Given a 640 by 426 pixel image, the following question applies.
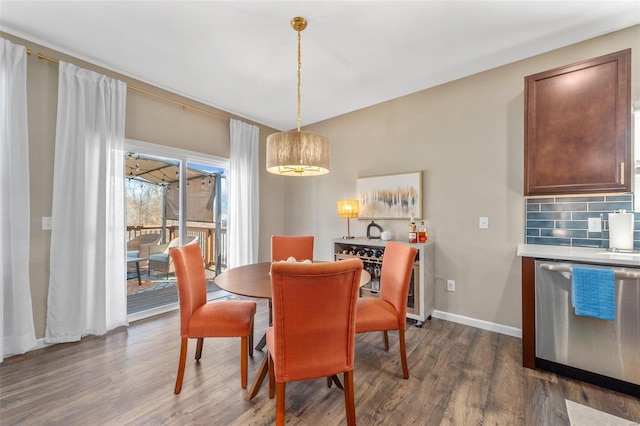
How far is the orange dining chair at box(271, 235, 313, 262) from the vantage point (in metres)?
2.87

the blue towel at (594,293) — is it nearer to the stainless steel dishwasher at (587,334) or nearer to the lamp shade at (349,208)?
the stainless steel dishwasher at (587,334)

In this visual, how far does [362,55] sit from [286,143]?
4.19 ft

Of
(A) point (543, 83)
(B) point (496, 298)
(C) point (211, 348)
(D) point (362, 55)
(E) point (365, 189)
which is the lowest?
(C) point (211, 348)

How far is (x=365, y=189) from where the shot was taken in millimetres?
3635

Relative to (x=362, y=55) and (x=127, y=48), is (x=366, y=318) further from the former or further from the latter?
(x=127, y=48)

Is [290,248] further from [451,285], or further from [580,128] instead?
[580,128]

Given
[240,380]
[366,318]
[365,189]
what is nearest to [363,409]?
[366,318]

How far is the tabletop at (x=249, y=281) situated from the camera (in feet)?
5.49

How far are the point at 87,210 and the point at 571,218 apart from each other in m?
4.47

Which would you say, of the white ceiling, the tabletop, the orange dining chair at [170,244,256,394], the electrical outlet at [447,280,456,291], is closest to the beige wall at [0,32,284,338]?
the white ceiling

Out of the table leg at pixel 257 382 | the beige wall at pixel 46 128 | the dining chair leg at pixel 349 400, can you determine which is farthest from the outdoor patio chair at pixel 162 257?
the dining chair leg at pixel 349 400

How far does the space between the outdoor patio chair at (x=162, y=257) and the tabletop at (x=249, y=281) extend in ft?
5.08

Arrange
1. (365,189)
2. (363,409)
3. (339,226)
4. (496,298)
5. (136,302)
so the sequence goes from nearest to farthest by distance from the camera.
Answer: (363,409) → (496,298) → (136,302) → (365,189) → (339,226)

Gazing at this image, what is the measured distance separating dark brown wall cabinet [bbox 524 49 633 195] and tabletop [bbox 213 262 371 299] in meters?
1.74
